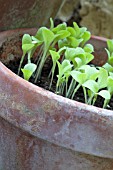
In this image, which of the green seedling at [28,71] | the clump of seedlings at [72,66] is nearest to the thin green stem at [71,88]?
the clump of seedlings at [72,66]

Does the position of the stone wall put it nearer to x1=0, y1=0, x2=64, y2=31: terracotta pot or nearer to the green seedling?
x1=0, y1=0, x2=64, y2=31: terracotta pot

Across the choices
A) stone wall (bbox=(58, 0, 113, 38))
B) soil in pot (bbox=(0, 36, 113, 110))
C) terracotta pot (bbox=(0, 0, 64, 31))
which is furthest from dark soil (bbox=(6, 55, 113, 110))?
stone wall (bbox=(58, 0, 113, 38))

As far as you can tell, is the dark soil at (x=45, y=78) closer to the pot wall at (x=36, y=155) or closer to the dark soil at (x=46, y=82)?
the dark soil at (x=46, y=82)

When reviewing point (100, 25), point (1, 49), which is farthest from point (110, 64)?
point (100, 25)

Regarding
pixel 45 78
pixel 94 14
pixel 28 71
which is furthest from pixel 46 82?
pixel 94 14

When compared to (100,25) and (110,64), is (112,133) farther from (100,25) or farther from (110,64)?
(100,25)

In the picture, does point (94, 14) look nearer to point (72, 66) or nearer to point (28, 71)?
point (72, 66)
